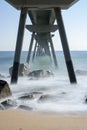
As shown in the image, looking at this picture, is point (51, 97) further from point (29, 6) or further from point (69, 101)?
point (29, 6)

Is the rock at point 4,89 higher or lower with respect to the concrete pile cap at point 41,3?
lower

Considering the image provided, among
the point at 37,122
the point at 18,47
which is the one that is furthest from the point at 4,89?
the point at 18,47

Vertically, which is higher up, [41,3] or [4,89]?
[41,3]

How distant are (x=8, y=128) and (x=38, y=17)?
17.9 metres

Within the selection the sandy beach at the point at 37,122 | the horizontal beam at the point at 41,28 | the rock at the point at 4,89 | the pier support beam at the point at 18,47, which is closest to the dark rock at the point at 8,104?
the rock at the point at 4,89

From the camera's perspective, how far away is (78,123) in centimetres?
483

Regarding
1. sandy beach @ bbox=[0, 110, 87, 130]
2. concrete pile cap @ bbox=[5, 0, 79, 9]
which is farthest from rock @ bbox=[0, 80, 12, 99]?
concrete pile cap @ bbox=[5, 0, 79, 9]

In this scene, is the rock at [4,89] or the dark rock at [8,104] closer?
the dark rock at [8,104]

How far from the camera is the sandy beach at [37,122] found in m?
4.54

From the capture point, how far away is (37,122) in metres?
4.87

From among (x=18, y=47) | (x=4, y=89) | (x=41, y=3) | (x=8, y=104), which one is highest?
(x=41, y=3)

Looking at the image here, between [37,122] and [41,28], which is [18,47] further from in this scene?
[41,28]

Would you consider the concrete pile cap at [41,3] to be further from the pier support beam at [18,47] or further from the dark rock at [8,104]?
the dark rock at [8,104]

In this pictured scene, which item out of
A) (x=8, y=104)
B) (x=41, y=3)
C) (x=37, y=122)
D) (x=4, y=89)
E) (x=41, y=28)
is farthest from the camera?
(x=41, y=28)
